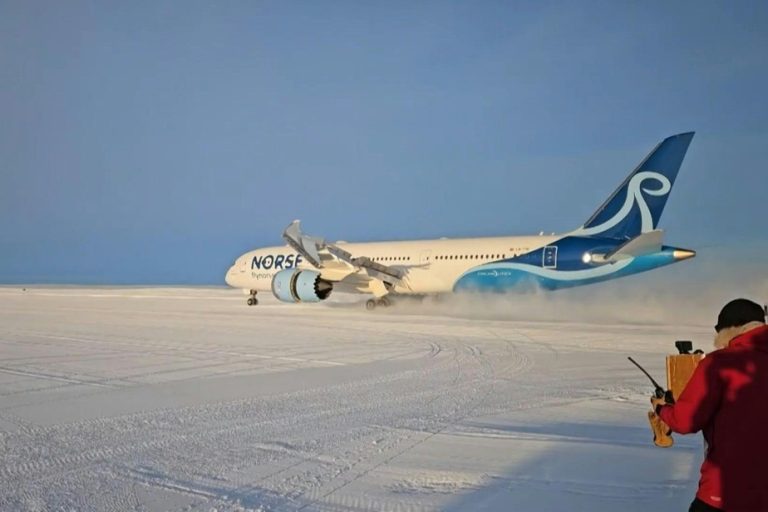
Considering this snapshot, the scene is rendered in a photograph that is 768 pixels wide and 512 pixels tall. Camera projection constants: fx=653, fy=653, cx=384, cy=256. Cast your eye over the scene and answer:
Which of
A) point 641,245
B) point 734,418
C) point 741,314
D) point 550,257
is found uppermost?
point 641,245

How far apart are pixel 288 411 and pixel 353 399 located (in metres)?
0.91

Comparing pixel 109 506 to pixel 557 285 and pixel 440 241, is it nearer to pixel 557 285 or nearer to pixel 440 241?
pixel 557 285

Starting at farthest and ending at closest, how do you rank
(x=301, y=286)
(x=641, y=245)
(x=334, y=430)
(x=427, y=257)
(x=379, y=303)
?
(x=379, y=303) → (x=427, y=257) → (x=301, y=286) → (x=641, y=245) → (x=334, y=430)

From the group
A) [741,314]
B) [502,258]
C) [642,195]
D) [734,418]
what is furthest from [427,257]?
[734,418]

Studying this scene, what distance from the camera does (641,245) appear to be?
19.0 m

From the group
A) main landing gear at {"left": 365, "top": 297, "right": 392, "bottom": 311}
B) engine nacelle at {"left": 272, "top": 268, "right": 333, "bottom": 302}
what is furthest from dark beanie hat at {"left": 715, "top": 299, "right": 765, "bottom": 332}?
main landing gear at {"left": 365, "top": 297, "right": 392, "bottom": 311}

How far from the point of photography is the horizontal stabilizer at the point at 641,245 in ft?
61.7

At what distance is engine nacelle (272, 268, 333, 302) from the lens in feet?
79.6

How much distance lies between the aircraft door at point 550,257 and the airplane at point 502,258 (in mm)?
33

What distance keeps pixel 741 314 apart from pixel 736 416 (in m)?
0.39

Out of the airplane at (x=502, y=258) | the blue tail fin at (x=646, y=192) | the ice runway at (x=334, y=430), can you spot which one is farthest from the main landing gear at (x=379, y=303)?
the ice runway at (x=334, y=430)

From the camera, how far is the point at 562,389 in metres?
8.09

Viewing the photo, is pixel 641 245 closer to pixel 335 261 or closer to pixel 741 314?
pixel 335 261

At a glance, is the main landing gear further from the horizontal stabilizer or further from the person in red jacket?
the person in red jacket
